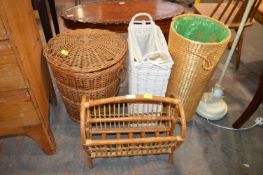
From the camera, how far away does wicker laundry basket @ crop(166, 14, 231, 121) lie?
1091 mm

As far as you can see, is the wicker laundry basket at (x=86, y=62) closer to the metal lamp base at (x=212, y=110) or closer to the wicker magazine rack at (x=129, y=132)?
the wicker magazine rack at (x=129, y=132)

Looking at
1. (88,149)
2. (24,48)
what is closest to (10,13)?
(24,48)

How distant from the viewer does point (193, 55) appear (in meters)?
1.11

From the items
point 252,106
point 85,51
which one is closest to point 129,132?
point 85,51

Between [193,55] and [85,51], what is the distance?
57 centimetres

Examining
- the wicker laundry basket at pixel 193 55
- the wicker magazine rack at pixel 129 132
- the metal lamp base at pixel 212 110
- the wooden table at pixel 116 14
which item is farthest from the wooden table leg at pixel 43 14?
the metal lamp base at pixel 212 110

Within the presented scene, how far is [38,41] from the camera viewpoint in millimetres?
1264

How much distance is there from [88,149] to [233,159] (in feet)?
2.96

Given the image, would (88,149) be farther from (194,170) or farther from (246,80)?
(246,80)

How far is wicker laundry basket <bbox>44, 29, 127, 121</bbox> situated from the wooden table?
263mm

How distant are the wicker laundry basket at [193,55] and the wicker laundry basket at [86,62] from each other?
31 centimetres

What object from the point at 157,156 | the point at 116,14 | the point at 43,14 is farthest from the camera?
the point at 116,14

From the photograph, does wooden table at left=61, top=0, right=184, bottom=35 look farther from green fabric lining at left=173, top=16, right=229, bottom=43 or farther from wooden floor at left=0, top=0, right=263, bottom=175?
wooden floor at left=0, top=0, right=263, bottom=175

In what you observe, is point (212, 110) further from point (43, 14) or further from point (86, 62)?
point (43, 14)
